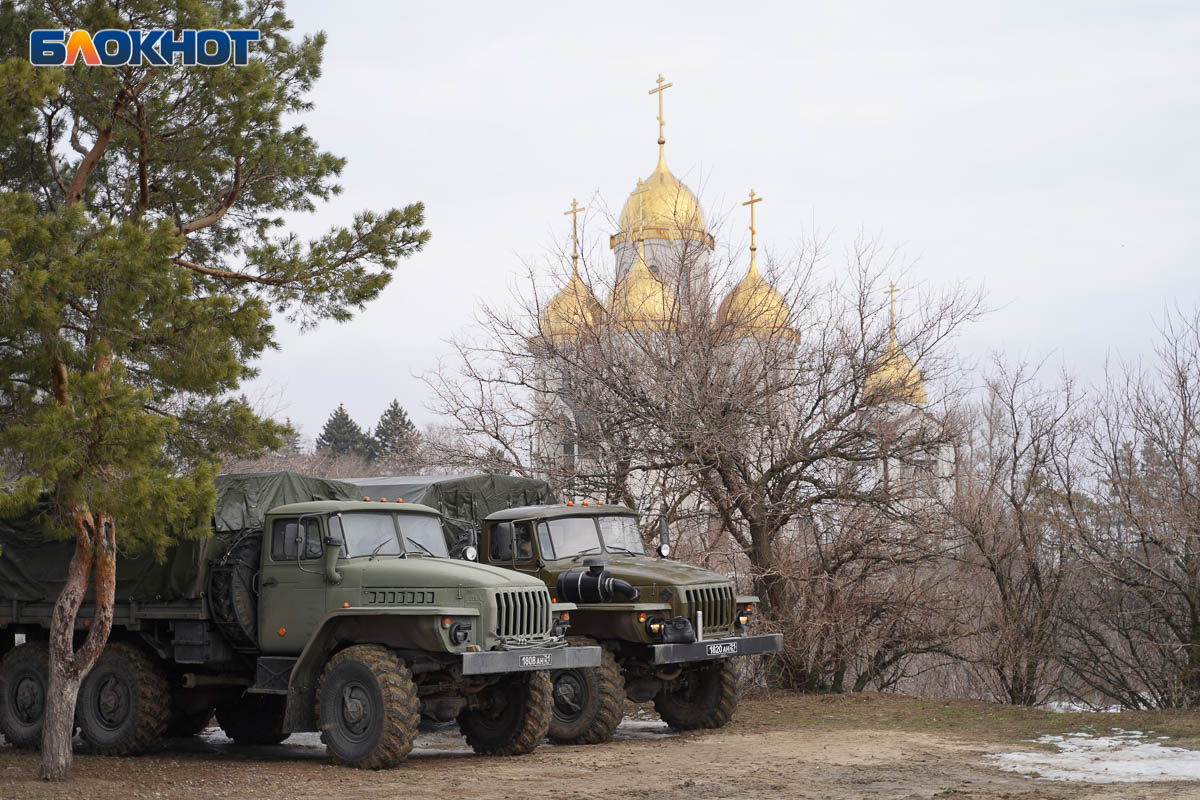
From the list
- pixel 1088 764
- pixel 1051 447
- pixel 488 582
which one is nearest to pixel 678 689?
pixel 488 582

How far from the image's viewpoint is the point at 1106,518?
20.9m

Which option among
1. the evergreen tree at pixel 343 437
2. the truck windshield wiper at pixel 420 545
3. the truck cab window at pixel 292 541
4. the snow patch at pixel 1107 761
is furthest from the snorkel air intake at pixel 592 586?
the evergreen tree at pixel 343 437

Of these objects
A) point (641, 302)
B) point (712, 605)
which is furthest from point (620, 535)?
point (641, 302)

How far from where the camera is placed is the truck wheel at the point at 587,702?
1312cm

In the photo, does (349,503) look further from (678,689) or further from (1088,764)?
(1088,764)

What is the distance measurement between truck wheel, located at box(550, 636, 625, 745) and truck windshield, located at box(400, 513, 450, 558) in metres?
1.65

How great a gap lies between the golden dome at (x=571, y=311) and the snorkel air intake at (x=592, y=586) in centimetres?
627

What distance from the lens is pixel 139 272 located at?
983 cm

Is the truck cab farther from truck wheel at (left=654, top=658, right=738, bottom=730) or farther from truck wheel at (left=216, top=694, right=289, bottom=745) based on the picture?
truck wheel at (left=216, top=694, right=289, bottom=745)

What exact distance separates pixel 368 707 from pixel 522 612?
62.0 inches

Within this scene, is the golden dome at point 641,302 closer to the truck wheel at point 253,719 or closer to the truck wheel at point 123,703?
the truck wheel at point 253,719

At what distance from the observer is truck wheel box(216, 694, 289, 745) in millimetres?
14141

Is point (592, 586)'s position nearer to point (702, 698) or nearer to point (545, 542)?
point (545, 542)

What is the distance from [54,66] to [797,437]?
434 inches
